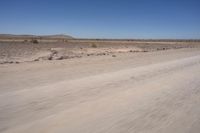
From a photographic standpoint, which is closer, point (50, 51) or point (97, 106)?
point (97, 106)

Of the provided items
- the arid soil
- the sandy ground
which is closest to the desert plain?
the sandy ground

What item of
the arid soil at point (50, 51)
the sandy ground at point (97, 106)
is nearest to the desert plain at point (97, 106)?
the sandy ground at point (97, 106)

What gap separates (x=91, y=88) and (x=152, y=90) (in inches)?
83.6

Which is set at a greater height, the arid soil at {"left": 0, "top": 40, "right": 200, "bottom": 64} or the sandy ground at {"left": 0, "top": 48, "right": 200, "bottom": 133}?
the sandy ground at {"left": 0, "top": 48, "right": 200, "bottom": 133}

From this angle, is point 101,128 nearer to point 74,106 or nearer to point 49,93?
point 74,106

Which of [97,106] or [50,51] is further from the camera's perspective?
[50,51]

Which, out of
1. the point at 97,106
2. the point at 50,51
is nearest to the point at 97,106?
the point at 97,106

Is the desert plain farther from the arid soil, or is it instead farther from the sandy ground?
the arid soil

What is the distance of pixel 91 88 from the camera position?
7867 millimetres

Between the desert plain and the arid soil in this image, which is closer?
the desert plain

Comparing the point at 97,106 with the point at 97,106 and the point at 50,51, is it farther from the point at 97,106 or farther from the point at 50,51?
the point at 50,51

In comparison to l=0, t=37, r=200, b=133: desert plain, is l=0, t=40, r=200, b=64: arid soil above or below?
below

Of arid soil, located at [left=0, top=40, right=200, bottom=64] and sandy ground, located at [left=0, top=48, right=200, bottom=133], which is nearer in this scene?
sandy ground, located at [left=0, top=48, right=200, bottom=133]

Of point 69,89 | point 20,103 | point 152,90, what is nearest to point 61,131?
point 20,103
